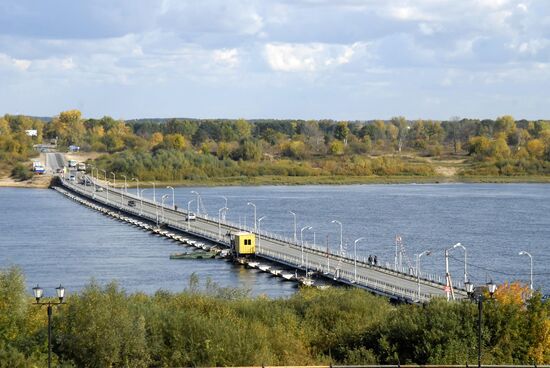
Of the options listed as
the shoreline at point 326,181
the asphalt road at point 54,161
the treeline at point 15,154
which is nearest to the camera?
the shoreline at point 326,181

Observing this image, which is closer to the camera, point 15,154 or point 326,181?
point 326,181

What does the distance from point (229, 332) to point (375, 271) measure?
106 ft

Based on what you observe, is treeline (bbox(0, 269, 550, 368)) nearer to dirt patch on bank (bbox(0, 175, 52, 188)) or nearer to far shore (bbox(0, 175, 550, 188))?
dirt patch on bank (bbox(0, 175, 52, 188))

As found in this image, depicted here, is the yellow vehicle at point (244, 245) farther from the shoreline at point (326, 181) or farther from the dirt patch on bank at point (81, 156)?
the dirt patch on bank at point (81, 156)

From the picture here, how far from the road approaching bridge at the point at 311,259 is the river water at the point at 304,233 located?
249cm

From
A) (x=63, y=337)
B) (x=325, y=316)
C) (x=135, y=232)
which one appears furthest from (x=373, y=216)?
(x=63, y=337)

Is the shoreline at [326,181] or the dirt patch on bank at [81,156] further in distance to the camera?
the dirt patch on bank at [81,156]

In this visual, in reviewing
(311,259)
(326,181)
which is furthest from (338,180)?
(311,259)

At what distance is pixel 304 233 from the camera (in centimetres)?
8244

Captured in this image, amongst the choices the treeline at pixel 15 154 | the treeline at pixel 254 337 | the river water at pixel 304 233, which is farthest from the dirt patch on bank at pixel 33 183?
the treeline at pixel 254 337

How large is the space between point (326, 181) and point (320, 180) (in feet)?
3.75

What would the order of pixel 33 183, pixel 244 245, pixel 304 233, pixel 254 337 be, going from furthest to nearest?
pixel 33 183 → pixel 304 233 → pixel 244 245 → pixel 254 337

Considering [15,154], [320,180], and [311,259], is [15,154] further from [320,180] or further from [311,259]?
[311,259]

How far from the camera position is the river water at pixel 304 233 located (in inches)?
2311
